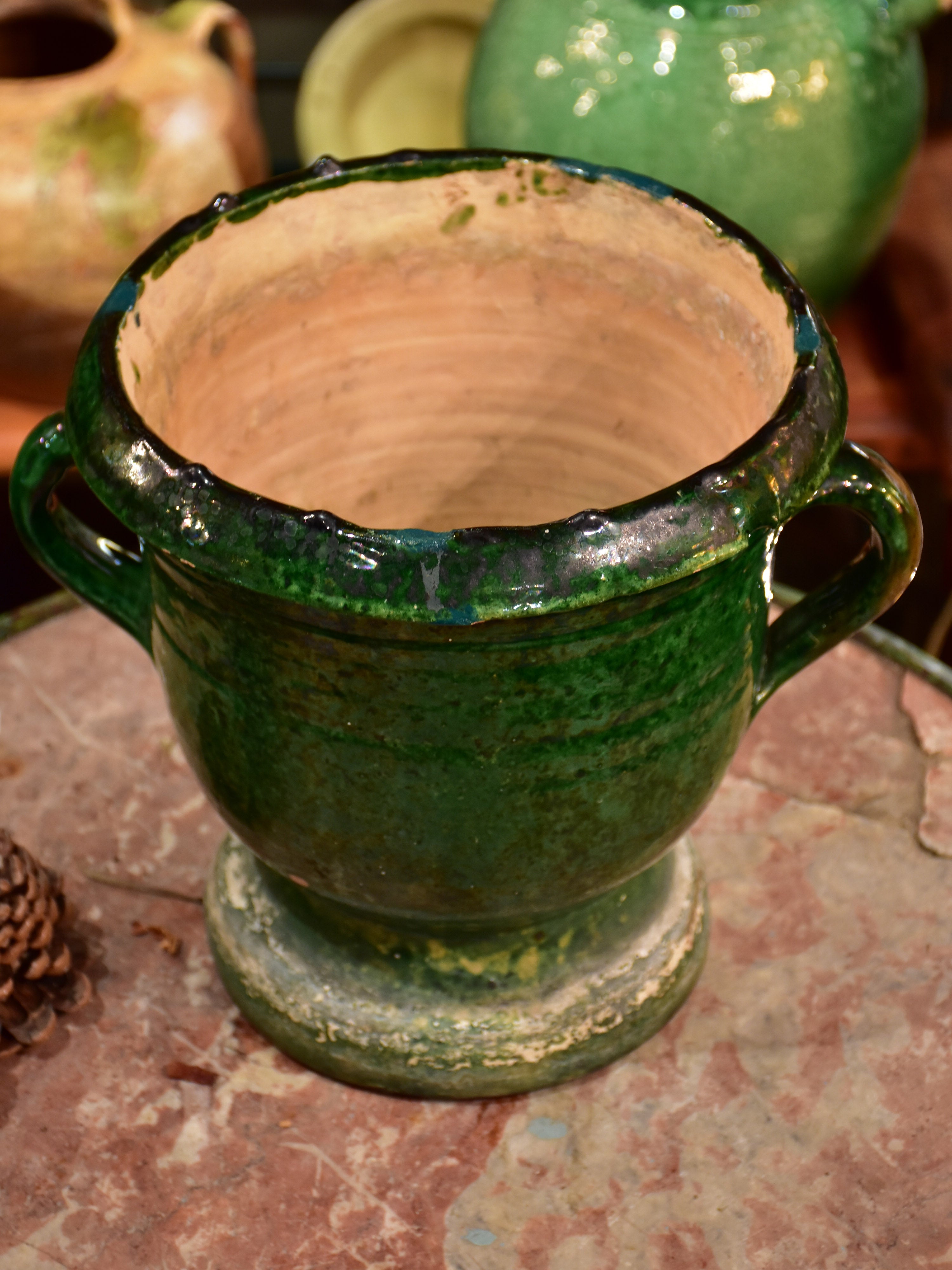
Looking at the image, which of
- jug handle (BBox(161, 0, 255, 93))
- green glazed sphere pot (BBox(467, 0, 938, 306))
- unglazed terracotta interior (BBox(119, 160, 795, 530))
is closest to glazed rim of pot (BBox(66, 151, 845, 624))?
unglazed terracotta interior (BBox(119, 160, 795, 530))

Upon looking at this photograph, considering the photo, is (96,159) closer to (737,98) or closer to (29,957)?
(737,98)

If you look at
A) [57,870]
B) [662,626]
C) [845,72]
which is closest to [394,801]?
[662,626]

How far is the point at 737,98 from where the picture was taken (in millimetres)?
1124

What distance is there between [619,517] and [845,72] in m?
0.80

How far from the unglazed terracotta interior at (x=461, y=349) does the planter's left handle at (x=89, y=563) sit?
2.6 inches

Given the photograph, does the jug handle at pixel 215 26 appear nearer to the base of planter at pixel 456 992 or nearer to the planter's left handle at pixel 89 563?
the planter's left handle at pixel 89 563

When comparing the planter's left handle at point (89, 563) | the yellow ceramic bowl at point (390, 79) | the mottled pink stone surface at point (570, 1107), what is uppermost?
the planter's left handle at point (89, 563)

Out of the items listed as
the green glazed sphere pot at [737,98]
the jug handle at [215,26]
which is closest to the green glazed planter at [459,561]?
the green glazed sphere pot at [737,98]

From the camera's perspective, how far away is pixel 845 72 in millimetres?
1151

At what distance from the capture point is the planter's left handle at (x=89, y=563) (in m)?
0.69

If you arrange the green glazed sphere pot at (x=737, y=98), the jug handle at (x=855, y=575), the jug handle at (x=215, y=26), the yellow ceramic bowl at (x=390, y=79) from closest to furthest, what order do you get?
the jug handle at (x=855, y=575) → the green glazed sphere pot at (x=737, y=98) → the jug handle at (x=215, y=26) → the yellow ceramic bowl at (x=390, y=79)

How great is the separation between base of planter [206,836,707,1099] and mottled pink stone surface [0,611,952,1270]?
0.02 meters

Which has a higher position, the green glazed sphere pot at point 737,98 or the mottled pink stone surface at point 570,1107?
the green glazed sphere pot at point 737,98

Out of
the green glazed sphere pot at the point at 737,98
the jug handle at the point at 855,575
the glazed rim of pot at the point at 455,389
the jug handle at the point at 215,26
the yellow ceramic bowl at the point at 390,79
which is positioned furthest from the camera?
the yellow ceramic bowl at the point at 390,79
